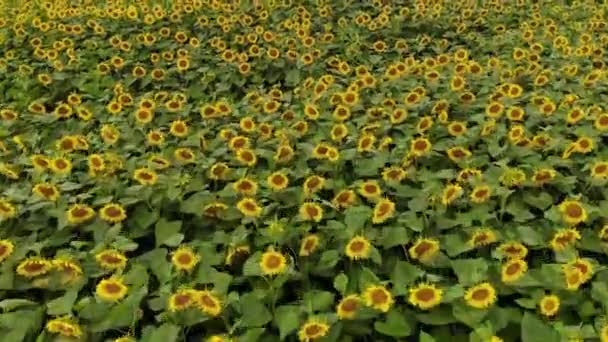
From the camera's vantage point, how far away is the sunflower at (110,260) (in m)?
2.87

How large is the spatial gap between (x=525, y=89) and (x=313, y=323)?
2.71m

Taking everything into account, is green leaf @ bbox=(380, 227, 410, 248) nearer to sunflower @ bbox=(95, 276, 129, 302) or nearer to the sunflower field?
the sunflower field

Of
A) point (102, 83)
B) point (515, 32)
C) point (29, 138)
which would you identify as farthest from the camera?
point (515, 32)

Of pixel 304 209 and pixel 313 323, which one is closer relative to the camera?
pixel 313 323

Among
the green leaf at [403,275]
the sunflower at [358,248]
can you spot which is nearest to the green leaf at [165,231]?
→ the sunflower at [358,248]

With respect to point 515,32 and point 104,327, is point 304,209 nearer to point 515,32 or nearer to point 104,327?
point 104,327

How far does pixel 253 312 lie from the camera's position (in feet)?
8.68

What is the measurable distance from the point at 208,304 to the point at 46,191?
3.89 ft

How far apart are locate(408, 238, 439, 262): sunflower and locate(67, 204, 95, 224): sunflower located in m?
Result: 1.42

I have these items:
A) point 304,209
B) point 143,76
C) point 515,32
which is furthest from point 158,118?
point 515,32

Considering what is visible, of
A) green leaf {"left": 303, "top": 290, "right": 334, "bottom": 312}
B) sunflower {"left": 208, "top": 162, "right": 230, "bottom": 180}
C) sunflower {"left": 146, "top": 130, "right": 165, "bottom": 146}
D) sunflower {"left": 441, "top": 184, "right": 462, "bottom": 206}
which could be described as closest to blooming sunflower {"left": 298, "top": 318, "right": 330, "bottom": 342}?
green leaf {"left": 303, "top": 290, "right": 334, "bottom": 312}

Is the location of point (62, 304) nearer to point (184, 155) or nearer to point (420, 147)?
point (184, 155)

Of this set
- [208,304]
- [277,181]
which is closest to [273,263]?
[208,304]

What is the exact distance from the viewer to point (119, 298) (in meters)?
2.68
